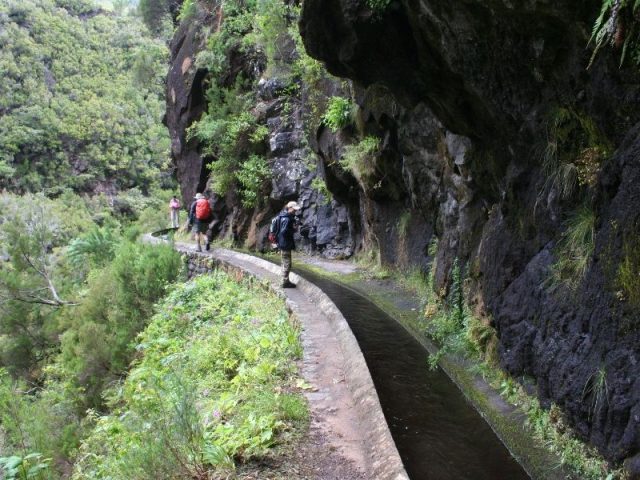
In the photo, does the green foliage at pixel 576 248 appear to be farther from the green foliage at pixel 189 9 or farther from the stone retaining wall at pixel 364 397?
the green foliage at pixel 189 9

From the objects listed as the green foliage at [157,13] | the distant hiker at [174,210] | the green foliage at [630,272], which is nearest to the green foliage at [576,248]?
the green foliage at [630,272]

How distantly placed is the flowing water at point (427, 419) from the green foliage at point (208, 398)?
1.04 meters

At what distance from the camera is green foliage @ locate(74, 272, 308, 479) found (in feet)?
12.1

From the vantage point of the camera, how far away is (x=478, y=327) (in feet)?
21.2

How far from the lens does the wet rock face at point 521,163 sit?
360 centimetres

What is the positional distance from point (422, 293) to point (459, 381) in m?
3.64

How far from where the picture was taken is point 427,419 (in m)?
5.00

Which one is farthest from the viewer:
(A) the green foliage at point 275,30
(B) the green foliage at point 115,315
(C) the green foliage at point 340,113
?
(A) the green foliage at point 275,30

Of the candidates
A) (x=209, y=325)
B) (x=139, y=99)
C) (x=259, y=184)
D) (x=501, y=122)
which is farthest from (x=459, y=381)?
(x=139, y=99)

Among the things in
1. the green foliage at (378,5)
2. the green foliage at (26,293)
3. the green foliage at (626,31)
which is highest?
the green foliage at (378,5)

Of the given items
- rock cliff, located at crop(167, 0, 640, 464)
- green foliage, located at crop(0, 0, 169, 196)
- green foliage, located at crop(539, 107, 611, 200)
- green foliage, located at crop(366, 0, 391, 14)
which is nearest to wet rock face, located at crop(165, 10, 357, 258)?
rock cliff, located at crop(167, 0, 640, 464)

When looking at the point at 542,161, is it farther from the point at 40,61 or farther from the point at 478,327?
the point at 40,61

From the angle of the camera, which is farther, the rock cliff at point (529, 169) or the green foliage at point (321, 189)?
the green foliage at point (321, 189)

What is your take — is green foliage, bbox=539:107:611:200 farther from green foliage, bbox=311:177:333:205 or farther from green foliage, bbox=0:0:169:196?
green foliage, bbox=0:0:169:196
